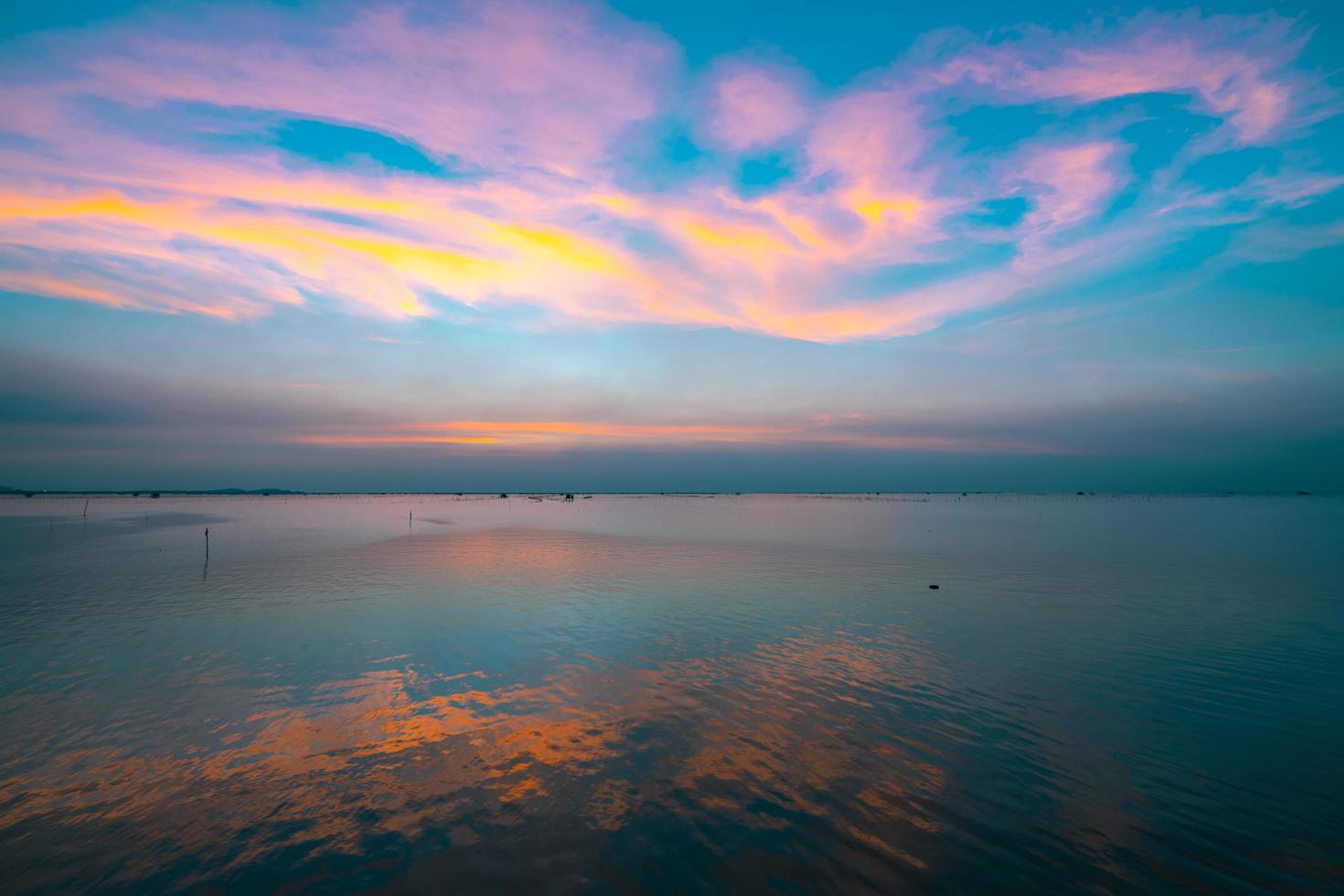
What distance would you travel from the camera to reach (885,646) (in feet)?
83.9

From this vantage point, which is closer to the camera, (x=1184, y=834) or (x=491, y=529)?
(x=1184, y=834)

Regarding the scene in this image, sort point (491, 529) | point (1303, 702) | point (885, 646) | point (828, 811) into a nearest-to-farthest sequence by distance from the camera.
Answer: point (828, 811) < point (1303, 702) < point (885, 646) < point (491, 529)

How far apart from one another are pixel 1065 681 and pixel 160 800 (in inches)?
1060

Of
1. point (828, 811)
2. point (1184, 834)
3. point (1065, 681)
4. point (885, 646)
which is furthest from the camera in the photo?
point (885, 646)

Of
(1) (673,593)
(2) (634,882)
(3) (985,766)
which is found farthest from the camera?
(1) (673,593)

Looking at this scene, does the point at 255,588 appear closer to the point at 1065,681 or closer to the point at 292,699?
the point at 292,699

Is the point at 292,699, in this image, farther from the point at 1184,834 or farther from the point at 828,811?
the point at 1184,834

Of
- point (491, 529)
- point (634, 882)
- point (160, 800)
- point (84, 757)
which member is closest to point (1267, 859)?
point (634, 882)

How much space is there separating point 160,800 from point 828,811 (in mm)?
14797

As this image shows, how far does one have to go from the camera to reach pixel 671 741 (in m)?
16.2

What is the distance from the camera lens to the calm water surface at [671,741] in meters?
11.0

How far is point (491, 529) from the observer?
91.4 metres

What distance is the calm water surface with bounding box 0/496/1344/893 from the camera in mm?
11047

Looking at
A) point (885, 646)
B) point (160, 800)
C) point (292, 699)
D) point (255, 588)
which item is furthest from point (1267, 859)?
point (255, 588)
